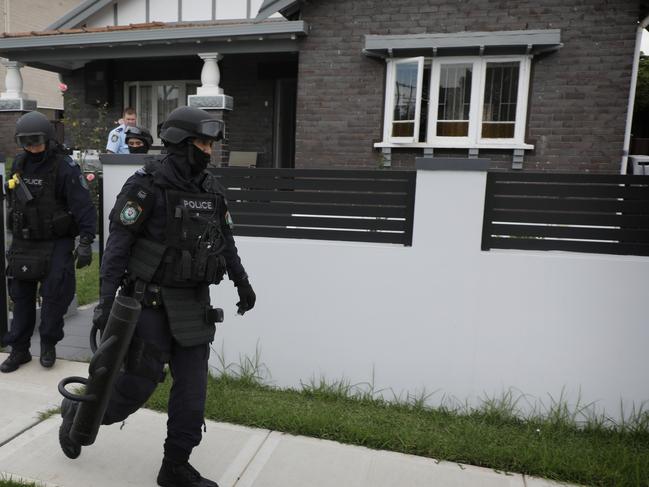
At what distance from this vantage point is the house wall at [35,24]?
21047 mm

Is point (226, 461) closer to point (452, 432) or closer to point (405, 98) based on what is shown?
point (452, 432)

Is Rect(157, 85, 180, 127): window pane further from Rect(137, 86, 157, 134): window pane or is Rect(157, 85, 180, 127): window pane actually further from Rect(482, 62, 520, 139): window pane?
Rect(482, 62, 520, 139): window pane

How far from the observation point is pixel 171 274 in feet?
8.93

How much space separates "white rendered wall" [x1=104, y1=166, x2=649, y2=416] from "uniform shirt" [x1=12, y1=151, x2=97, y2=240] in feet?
3.80

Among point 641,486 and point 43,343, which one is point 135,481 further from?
point 641,486

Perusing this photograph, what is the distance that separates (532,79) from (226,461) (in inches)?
287

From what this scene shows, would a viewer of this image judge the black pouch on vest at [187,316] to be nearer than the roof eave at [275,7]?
Yes

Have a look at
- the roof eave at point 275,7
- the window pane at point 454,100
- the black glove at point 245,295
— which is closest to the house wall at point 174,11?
the roof eave at point 275,7

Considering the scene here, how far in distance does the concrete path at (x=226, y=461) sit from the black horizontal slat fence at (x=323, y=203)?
1408 millimetres

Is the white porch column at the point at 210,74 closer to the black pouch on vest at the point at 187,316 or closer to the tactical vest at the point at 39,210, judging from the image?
the tactical vest at the point at 39,210

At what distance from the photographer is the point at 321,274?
4.02 meters

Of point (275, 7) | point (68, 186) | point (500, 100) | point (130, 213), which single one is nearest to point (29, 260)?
point (68, 186)

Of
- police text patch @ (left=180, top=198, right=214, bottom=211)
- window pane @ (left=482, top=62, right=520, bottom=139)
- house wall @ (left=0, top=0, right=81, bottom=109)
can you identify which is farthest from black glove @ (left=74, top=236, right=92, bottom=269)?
house wall @ (left=0, top=0, right=81, bottom=109)

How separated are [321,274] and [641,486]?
2.23 m
